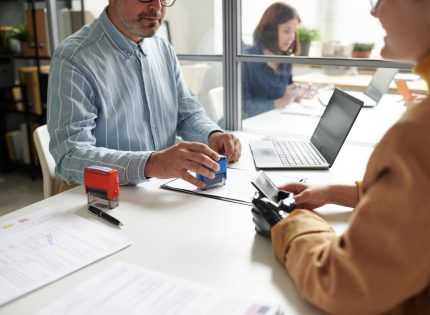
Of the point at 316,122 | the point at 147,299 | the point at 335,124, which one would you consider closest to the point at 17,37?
the point at 316,122

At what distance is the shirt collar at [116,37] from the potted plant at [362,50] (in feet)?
3.29

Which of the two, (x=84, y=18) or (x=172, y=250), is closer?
(x=172, y=250)

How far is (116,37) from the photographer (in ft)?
5.22

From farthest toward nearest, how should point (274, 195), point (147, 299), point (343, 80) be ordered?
point (343, 80)
point (274, 195)
point (147, 299)

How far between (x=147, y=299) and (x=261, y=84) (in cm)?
181

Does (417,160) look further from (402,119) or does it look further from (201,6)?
(201,6)

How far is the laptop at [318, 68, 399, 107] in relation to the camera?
6.24 ft

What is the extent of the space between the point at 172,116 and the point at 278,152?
478 mm

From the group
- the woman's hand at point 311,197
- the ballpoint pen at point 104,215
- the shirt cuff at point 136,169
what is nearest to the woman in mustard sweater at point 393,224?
the woman's hand at point 311,197

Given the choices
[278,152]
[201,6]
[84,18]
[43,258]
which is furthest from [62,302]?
[84,18]

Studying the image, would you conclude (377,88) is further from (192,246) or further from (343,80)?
(192,246)

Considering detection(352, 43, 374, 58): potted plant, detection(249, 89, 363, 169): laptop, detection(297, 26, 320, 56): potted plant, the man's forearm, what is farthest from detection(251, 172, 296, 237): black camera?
detection(297, 26, 320, 56): potted plant

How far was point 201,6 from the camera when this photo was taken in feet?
8.36

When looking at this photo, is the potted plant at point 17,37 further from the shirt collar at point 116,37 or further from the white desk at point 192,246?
the white desk at point 192,246
